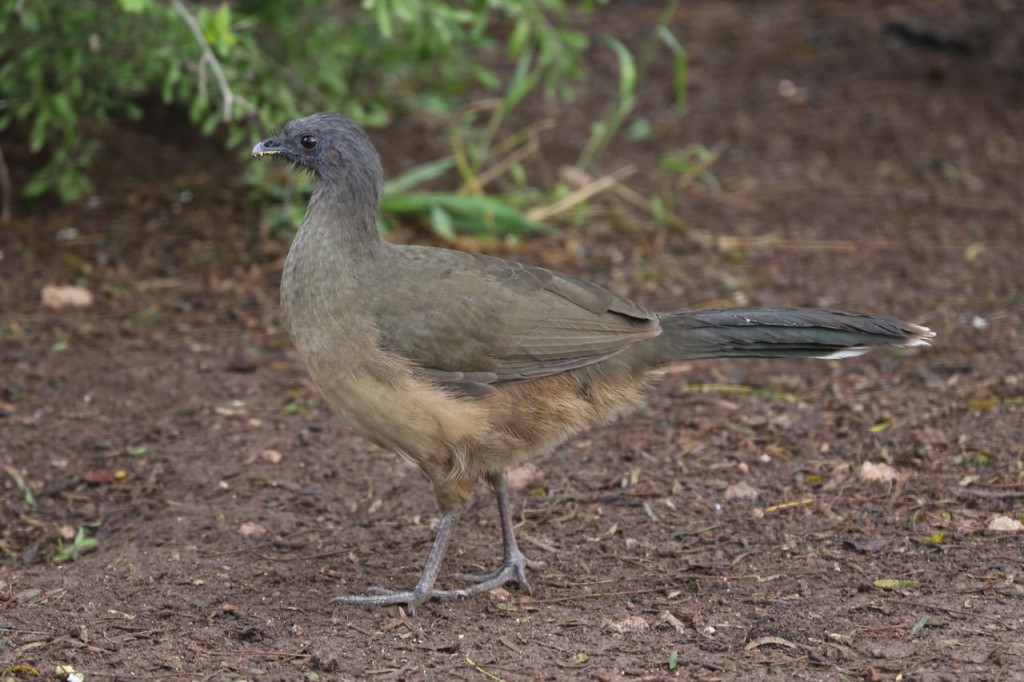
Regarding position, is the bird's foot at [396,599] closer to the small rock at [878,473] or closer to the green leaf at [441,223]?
the small rock at [878,473]

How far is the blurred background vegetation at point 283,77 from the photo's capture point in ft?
22.2

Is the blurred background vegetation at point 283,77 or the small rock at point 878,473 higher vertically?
the blurred background vegetation at point 283,77

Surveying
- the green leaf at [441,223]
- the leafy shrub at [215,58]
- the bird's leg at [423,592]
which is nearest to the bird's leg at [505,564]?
the bird's leg at [423,592]

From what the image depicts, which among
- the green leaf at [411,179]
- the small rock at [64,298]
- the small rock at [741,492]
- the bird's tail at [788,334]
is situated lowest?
the small rock at [741,492]

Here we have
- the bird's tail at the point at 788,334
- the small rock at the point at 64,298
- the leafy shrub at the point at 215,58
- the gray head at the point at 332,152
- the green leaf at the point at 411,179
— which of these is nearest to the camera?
the bird's tail at the point at 788,334

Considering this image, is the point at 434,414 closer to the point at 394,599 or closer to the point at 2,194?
the point at 394,599

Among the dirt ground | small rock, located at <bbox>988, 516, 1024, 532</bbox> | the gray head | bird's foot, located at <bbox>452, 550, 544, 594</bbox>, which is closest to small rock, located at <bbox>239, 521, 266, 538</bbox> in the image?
the dirt ground

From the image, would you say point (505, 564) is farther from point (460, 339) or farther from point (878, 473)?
point (878, 473)

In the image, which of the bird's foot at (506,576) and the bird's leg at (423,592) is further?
the bird's foot at (506,576)

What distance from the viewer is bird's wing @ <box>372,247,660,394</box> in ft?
14.7

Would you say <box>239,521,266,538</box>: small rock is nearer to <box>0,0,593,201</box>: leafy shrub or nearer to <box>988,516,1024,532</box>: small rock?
<box>0,0,593,201</box>: leafy shrub

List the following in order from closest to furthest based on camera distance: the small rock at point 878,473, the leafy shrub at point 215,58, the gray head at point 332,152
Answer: the gray head at point 332,152
the small rock at point 878,473
the leafy shrub at point 215,58

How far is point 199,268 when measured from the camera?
7410 mm

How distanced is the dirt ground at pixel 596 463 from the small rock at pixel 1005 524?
0.02 m
